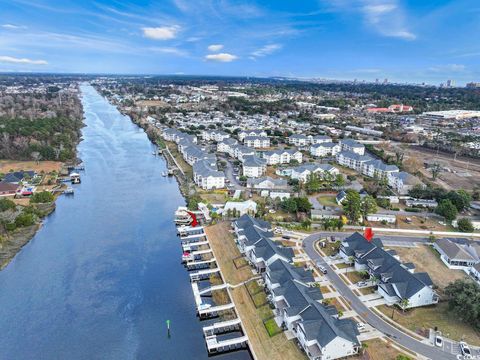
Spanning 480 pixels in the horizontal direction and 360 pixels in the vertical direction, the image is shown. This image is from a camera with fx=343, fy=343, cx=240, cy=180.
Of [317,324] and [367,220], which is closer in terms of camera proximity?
[317,324]

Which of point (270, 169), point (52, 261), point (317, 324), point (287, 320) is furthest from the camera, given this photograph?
point (270, 169)

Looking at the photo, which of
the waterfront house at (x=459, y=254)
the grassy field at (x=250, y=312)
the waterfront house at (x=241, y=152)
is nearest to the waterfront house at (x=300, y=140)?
the waterfront house at (x=241, y=152)

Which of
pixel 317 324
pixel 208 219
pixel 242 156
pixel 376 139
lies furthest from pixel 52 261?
pixel 376 139

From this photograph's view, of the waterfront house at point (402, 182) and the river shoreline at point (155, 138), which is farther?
the river shoreline at point (155, 138)

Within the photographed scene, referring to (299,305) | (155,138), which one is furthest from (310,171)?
(155,138)

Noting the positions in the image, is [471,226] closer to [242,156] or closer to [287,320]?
[287,320]

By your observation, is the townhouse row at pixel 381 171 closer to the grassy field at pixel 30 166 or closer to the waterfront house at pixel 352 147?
the waterfront house at pixel 352 147
